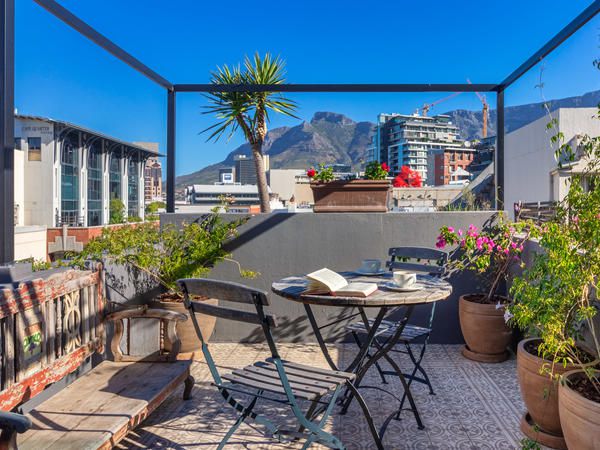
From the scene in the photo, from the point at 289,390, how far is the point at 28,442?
95cm

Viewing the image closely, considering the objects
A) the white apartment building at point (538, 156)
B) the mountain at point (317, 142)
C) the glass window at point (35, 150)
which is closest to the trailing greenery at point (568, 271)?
the white apartment building at point (538, 156)

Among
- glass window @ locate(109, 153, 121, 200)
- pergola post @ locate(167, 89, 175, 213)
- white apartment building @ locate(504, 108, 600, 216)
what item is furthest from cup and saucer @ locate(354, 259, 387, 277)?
glass window @ locate(109, 153, 121, 200)

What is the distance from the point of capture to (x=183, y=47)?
27000 millimetres

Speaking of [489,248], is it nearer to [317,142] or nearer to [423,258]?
[423,258]

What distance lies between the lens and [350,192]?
4336 millimetres

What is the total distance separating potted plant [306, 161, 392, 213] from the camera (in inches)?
170

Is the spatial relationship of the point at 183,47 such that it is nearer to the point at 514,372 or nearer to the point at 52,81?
the point at 514,372

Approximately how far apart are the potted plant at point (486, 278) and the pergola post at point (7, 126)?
116 inches

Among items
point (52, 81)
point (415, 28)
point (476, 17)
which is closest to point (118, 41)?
point (476, 17)

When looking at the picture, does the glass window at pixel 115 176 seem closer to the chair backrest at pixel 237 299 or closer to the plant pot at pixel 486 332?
the plant pot at pixel 486 332

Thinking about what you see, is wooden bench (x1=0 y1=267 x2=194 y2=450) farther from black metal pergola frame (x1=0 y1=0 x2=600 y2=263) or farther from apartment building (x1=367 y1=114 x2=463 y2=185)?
apartment building (x1=367 y1=114 x2=463 y2=185)

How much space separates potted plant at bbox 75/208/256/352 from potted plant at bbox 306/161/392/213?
73cm

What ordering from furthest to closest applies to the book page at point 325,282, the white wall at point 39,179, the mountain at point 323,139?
the mountain at point 323,139 < the white wall at point 39,179 < the book page at point 325,282

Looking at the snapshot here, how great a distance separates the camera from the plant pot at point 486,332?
12.4 feet
